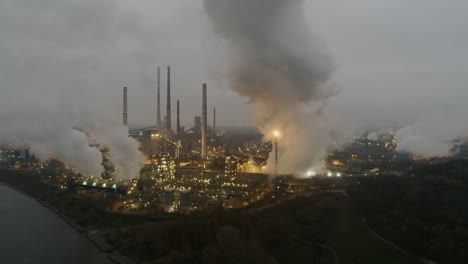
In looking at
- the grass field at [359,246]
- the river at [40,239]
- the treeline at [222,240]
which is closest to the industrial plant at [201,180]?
the river at [40,239]

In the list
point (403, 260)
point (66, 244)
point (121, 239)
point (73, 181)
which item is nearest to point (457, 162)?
point (403, 260)

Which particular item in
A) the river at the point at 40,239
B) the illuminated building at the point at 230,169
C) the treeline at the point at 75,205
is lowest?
the river at the point at 40,239

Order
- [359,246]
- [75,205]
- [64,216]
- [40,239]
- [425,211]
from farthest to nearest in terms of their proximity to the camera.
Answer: [75,205], [64,216], [40,239], [425,211], [359,246]

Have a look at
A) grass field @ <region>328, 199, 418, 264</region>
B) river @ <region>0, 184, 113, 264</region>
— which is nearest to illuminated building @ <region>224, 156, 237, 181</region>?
grass field @ <region>328, 199, 418, 264</region>

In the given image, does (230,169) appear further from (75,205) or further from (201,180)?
(75,205)

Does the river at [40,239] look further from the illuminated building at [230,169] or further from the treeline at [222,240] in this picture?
the illuminated building at [230,169]

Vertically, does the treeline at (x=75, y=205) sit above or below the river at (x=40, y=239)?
above

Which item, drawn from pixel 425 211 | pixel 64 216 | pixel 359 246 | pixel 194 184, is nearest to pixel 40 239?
pixel 64 216
